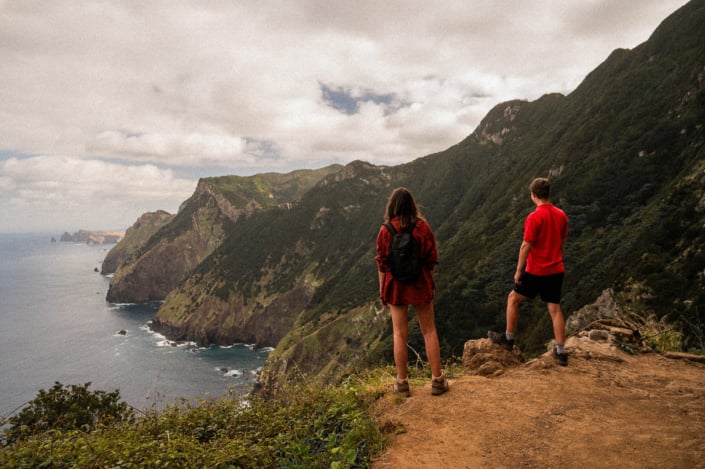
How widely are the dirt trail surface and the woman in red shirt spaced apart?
72 cm

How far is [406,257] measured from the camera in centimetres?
577

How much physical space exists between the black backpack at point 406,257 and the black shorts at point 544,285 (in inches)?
105

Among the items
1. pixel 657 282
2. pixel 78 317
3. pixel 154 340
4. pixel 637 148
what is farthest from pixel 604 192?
pixel 78 317

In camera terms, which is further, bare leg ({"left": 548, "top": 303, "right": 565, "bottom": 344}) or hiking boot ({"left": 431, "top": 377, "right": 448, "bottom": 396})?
bare leg ({"left": 548, "top": 303, "right": 565, "bottom": 344})

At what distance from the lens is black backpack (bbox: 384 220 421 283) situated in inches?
226

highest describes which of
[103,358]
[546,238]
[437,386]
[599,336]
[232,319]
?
[546,238]

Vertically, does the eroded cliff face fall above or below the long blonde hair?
below

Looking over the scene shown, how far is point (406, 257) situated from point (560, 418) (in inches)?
127

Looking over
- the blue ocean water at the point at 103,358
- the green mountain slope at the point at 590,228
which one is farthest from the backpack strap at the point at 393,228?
the blue ocean water at the point at 103,358

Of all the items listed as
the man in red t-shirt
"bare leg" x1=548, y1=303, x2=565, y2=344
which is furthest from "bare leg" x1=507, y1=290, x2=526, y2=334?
"bare leg" x1=548, y1=303, x2=565, y2=344

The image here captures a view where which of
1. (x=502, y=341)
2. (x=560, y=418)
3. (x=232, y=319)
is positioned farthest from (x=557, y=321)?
(x=232, y=319)

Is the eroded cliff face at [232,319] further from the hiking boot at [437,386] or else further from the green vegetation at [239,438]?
the hiking boot at [437,386]

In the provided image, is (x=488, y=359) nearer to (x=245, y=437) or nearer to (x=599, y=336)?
(x=599, y=336)

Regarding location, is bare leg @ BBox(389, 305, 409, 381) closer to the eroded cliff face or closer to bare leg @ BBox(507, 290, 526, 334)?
bare leg @ BBox(507, 290, 526, 334)
